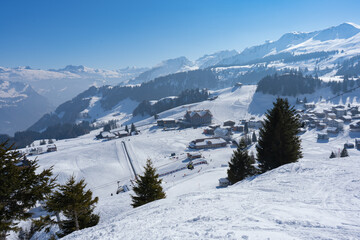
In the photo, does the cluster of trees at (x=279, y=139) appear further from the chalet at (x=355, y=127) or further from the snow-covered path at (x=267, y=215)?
the chalet at (x=355, y=127)

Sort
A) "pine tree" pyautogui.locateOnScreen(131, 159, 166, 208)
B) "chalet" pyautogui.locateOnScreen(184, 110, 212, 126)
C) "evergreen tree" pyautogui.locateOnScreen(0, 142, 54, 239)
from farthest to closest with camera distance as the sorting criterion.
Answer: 1. "chalet" pyautogui.locateOnScreen(184, 110, 212, 126)
2. "pine tree" pyautogui.locateOnScreen(131, 159, 166, 208)
3. "evergreen tree" pyautogui.locateOnScreen(0, 142, 54, 239)

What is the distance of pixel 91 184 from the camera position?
50750mm

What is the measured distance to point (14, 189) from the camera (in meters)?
11.0

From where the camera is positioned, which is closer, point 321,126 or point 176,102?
point 321,126

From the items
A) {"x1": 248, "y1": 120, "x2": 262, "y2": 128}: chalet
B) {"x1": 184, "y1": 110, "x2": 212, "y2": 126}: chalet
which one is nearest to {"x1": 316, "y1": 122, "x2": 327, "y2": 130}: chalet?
{"x1": 248, "y1": 120, "x2": 262, "y2": 128}: chalet

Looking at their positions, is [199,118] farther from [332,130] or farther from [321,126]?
[332,130]

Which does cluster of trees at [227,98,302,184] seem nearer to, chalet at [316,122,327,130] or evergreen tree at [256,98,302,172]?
evergreen tree at [256,98,302,172]

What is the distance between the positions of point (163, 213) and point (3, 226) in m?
8.43

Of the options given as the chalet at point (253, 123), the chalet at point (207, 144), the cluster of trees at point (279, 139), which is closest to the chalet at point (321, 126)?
the chalet at point (253, 123)

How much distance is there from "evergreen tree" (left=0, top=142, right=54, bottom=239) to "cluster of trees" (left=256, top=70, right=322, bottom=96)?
171 metres

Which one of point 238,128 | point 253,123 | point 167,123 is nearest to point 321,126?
point 253,123

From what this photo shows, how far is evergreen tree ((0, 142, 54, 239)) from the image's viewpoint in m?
10.6

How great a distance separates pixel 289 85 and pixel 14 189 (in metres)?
183

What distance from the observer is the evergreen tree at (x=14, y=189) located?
34.9 ft
